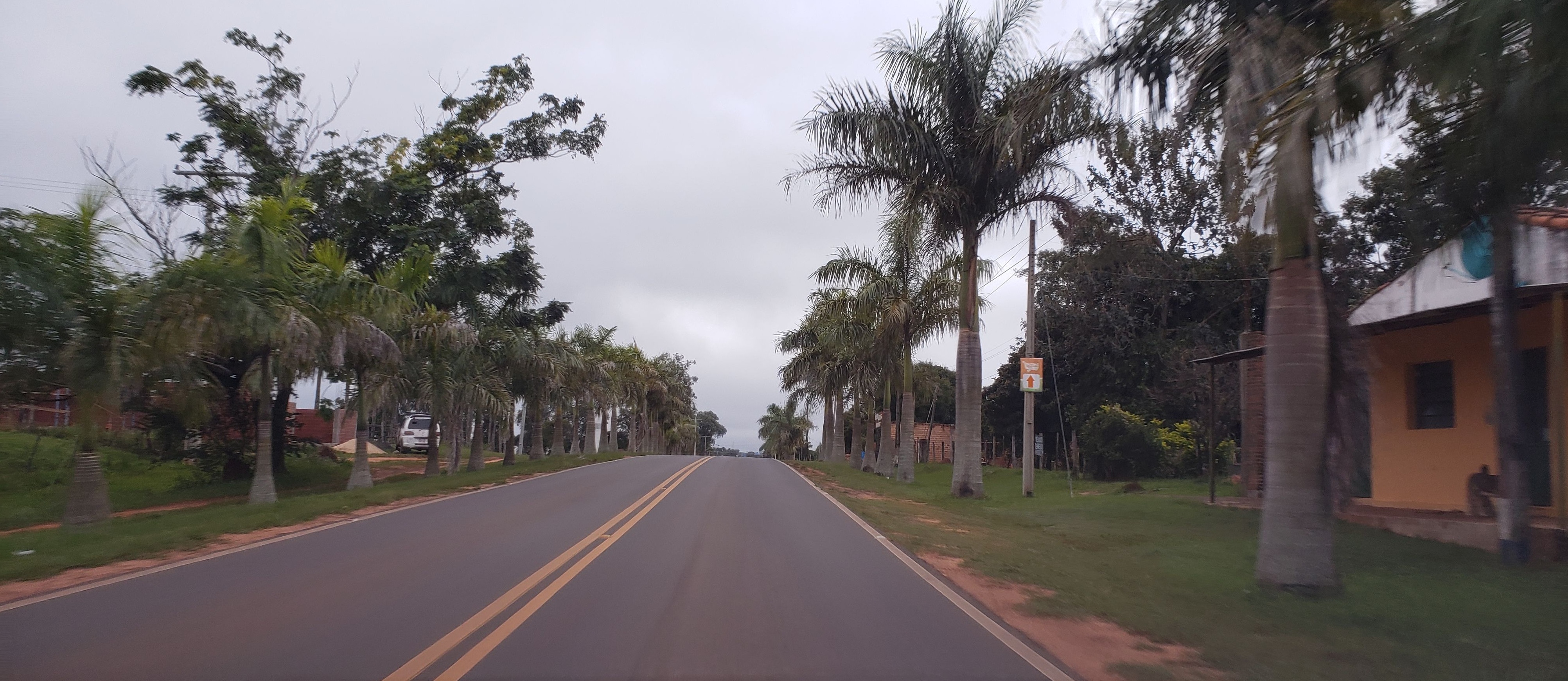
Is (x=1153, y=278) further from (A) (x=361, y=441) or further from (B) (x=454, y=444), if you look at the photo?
(A) (x=361, y=441)

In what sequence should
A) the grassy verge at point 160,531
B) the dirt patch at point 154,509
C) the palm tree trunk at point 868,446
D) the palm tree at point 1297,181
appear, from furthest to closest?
the palm tree trunk at point 868,446
the dirt patch at point 154,509
the grassy verge at point 160,531
the palm tree at point 1297,181

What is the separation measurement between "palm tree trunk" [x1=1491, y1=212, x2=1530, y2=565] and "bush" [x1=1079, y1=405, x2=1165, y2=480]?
71.5ft

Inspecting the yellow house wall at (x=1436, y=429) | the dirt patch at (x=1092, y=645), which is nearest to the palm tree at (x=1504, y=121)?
the yellow house wall at (x=1436, y=429)

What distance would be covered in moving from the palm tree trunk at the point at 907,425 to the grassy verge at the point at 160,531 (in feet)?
53.5

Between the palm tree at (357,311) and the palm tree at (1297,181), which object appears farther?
the palm tree at (357,311)

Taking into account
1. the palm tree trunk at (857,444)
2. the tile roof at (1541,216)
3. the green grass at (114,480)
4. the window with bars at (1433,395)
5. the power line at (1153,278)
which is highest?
the power line at (1153,278)

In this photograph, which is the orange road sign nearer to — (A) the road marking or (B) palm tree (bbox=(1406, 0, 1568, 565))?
(A) the road marking

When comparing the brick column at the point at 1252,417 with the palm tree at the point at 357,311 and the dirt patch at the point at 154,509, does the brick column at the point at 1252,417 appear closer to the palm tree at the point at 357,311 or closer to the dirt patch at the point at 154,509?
the palm tree at the point at 357,311

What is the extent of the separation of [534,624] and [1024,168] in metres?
16.0

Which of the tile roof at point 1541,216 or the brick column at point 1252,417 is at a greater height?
the tile roof at point 1541,216

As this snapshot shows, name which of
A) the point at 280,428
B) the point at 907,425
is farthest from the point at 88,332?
the point at 907,425

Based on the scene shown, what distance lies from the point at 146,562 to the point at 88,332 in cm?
646

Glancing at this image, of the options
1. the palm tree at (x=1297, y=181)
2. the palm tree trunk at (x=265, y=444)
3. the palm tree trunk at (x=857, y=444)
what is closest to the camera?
→ the palm tree at (x=1297, y=181)

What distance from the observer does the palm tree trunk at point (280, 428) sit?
85.4 ft
